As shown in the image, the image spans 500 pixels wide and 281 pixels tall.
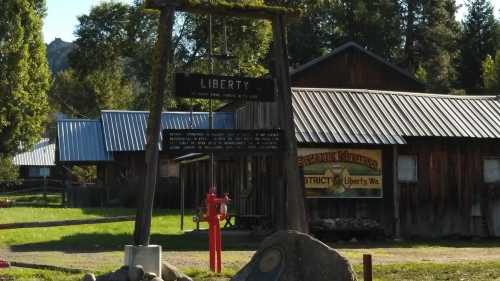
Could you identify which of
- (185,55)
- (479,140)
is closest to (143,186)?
(479,140)

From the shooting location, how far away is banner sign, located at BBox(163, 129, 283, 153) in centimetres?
1418

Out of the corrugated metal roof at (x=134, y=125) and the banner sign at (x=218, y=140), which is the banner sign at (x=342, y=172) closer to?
the banner sign at (x=218, y=140)

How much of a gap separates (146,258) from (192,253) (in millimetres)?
6185

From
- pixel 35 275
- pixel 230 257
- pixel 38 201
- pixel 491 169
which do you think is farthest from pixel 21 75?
pixel 35 275

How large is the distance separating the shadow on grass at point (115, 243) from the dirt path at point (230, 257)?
29.4 inches

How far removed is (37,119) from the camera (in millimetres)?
45781

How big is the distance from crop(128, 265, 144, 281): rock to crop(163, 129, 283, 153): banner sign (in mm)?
2917

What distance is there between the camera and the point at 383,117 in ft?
79.1

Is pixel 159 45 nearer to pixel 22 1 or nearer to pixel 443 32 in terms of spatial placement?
pixel 22 1

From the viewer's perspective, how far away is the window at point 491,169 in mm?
24703

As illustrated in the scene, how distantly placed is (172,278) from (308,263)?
8.24 feet

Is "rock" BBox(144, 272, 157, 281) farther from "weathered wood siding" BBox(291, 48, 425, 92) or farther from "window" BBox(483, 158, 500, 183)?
"weathered wood siding" BBox(291, 48, 425, 92)

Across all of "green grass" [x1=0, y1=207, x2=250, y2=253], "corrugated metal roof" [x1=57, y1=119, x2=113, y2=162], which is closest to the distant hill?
"corrugated metal roof" [x1=57, y1=119, x2=113, y2=162]

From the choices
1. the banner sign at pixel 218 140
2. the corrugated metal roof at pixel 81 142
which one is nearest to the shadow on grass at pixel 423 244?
the banner sign at pixel 218 140
